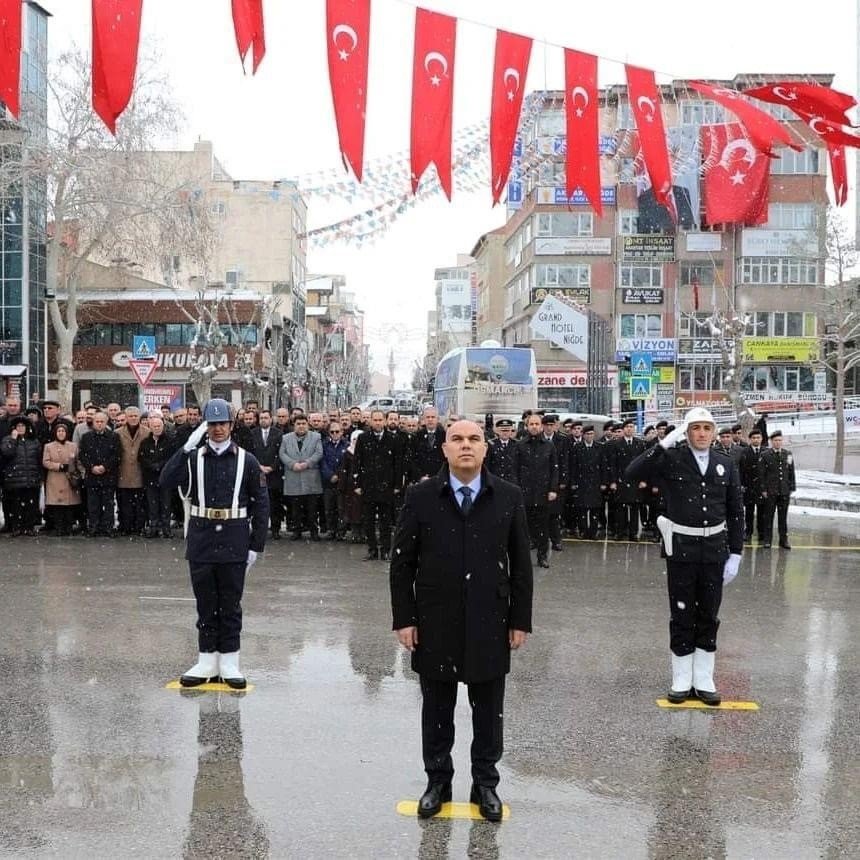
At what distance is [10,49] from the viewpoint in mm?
10344

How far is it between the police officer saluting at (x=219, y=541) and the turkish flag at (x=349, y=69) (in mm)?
4781

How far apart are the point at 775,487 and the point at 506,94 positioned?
7650 millimetres

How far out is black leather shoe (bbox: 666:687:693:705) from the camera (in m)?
7.04

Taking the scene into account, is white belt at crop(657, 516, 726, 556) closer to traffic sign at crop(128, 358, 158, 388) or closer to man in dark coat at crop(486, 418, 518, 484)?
man in dark coat at crop(486, 418, 518, 484)

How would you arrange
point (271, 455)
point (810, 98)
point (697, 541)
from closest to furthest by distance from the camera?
point (697, 541)
point (810, 98)
point (271, 455)

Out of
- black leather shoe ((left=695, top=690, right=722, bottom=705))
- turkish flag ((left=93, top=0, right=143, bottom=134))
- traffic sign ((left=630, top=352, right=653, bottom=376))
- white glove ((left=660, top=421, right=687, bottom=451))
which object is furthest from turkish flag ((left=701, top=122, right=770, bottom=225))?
black leather shoe ((left=695, top=690, right=722, bottom=705))

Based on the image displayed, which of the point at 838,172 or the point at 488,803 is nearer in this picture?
the point at 488,803

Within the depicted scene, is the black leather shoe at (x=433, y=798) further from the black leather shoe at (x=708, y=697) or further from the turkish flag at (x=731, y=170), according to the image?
the turkish flag at (x=731, y=170)

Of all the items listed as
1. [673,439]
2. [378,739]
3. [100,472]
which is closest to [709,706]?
[673,439]

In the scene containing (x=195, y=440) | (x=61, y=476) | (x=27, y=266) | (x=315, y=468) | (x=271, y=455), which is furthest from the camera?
(x=27, y=266)

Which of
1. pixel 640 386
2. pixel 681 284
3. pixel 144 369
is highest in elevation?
pixel 681 284

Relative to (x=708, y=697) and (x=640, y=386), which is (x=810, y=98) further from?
(x=640, y=386)

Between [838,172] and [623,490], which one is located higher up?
[838,172]

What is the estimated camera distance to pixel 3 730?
20.3ft
